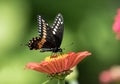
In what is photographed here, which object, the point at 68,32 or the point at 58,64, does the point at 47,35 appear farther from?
the point at 68,32

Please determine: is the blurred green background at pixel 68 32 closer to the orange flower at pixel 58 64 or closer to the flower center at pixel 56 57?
the flower center at pixel 56 57

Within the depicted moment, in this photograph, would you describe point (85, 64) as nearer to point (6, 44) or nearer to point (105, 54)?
point (105, 54)

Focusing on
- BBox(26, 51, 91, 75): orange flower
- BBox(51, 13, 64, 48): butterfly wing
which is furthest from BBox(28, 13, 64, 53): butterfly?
BBox(26, 51, 91, 75): orange flower

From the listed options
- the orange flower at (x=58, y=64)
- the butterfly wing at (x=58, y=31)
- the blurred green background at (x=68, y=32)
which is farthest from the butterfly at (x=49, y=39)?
the blurred green background at (x=68, y=32)

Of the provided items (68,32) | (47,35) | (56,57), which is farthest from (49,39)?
(68,32)

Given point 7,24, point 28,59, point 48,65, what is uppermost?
point 7,24

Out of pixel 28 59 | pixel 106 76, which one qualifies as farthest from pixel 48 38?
pixel 28 59

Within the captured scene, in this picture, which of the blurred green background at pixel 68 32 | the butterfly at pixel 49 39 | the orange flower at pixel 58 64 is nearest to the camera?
the orange flower at pixel 58 64

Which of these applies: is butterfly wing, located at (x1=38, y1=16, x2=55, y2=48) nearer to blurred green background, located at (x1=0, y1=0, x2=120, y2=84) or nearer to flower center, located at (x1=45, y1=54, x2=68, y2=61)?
flower center, located at (x1=45, y1=54, x2=68, y2=61)
